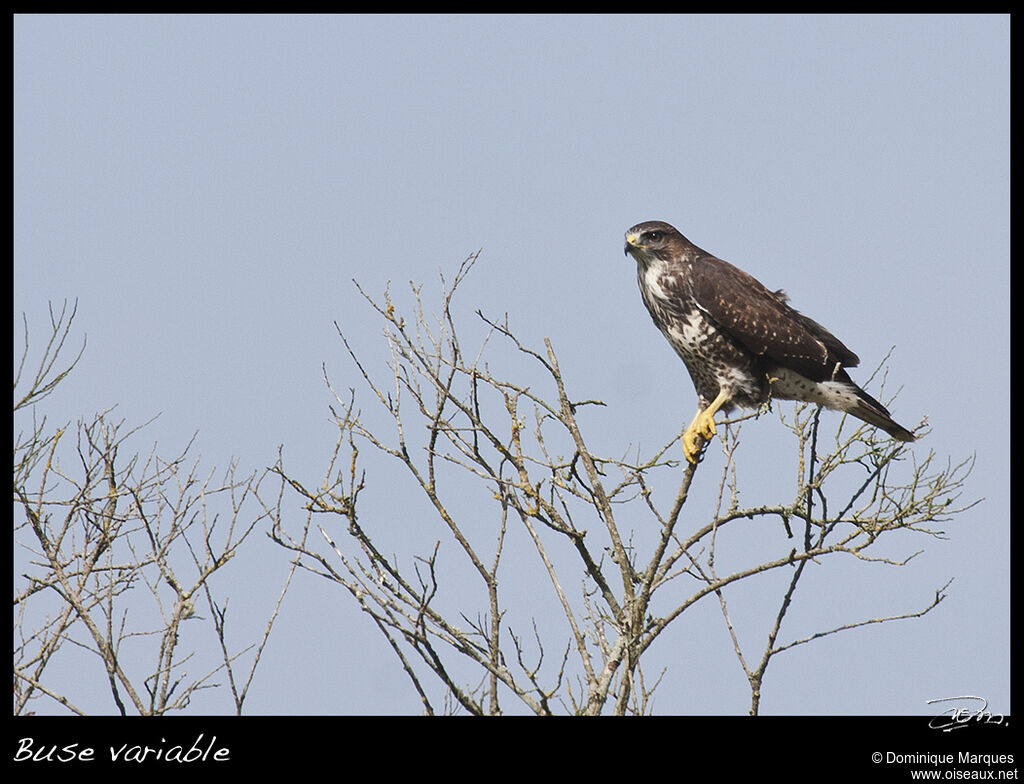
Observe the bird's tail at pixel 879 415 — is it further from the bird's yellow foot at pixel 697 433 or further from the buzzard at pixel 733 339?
the bird's yellow foot at pixel 697 433

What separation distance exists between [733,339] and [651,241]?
92 cm

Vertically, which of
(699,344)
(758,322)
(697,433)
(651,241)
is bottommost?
(697,433)

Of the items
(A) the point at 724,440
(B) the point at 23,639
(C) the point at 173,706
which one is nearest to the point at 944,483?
(A) the point at 724,440

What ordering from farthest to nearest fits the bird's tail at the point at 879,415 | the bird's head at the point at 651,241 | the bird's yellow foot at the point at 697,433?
the bird's head at the point at 651,241 < the bird's tail at the point at 879,415 < the bird's yellow foot at the point at 697,433

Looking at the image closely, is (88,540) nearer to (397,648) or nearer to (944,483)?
(397,648)

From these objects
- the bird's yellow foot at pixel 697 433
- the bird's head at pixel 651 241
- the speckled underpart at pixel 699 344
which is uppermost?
the bird's head at pixel 651 241

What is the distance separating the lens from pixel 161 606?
5590 mm

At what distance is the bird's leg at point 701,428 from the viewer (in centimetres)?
702

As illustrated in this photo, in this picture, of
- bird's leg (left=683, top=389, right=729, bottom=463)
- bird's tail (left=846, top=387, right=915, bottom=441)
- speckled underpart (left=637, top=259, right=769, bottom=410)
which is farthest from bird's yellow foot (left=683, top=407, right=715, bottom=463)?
bird's tail (left=846, top=387, right=915, bottom=441)

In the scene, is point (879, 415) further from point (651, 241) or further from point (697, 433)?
point (651, 241)

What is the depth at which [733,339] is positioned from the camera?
7.59 metres

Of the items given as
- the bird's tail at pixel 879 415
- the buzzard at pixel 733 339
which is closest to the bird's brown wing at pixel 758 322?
the buzzard at pixel 733 339

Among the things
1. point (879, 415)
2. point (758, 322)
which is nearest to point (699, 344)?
point (758, 322)

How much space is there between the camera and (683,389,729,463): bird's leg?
23.0ft
